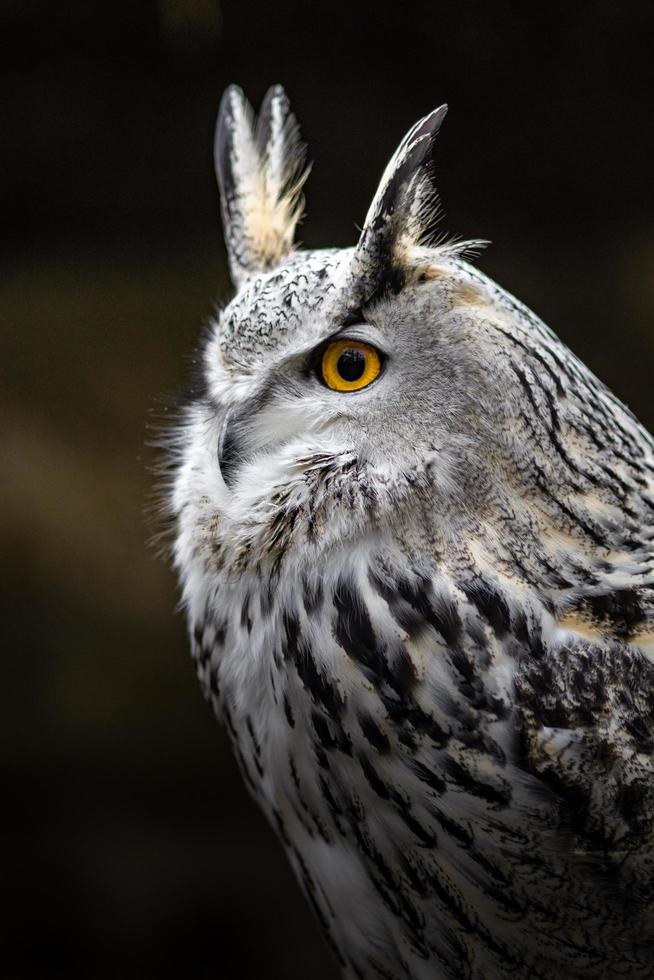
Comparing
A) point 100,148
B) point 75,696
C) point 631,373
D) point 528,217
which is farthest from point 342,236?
point 75,696

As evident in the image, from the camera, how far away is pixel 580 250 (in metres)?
2.52

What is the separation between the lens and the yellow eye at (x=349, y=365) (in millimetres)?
1104

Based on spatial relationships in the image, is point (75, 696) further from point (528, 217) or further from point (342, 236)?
point (528, 217)

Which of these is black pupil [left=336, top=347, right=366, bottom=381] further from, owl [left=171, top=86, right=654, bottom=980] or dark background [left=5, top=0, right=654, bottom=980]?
dark background [left=5, top=0, right=654, bottom=980]

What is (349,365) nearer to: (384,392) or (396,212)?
(384,392)

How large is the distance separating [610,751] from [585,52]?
64.5 inches

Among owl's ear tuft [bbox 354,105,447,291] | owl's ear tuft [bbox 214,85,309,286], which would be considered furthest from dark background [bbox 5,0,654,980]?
owl's ear tuft [bbox 354,105,447,291]

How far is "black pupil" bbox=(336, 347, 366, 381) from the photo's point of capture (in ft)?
3.63

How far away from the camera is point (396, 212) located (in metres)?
1.07

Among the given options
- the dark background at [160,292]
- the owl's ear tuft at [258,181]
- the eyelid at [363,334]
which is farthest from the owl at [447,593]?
the dark background at [160,292]

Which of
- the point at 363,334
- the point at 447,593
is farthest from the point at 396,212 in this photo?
the point at 447,593

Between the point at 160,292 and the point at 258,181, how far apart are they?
49.0 inches

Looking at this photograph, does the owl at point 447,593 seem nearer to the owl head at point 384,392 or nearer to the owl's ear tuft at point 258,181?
the owl head at point 384,392

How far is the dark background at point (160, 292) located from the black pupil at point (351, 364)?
4.04ft
